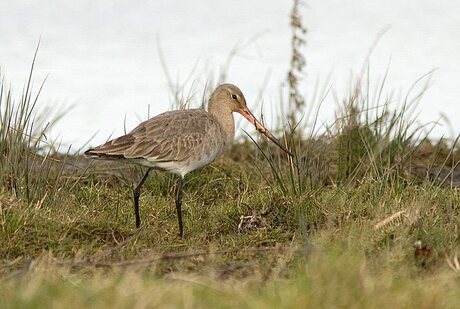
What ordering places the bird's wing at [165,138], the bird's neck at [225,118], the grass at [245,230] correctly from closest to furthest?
the grass at [245,230] → the bird's wing at [165,138] → the bird's neck at [225,118]

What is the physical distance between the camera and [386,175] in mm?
9109

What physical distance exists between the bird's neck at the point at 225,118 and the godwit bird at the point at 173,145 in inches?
1.7

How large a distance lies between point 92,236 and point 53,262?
58.6 inches

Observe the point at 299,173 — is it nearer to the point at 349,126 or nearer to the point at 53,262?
the point at 349,126

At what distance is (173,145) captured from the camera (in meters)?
8.41

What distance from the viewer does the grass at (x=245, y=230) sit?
4.86 metres

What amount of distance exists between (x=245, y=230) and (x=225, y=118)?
4.79 feet

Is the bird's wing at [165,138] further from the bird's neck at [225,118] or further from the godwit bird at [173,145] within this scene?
the bird's neck at [225,118]

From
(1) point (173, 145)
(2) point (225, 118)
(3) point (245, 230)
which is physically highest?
(2) point (225, 118)

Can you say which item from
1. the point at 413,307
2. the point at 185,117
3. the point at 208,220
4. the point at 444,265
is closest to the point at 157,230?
the point at 208,220

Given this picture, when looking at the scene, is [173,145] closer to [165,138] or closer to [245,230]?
[165,138]

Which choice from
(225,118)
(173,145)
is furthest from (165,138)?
(225,118)

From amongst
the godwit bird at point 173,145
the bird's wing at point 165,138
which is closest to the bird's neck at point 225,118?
the godwit bird at point 173,145

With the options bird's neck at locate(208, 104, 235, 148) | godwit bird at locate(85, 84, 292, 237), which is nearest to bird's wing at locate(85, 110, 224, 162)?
godwit bird at locate(85, 84, 292, 237)
